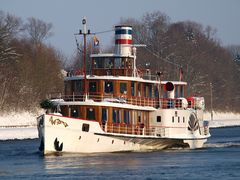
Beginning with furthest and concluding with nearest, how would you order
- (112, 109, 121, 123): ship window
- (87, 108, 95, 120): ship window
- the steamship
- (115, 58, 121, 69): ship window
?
(115, 58, 121, 69): ship window
(112, 109, 121, 123): ship window
(87, 108, 95, 120): ship window
the steamship

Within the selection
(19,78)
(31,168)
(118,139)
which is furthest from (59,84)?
(31,168)

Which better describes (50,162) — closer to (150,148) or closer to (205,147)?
(150,148)

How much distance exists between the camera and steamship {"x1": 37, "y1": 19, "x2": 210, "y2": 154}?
57156 millimetres

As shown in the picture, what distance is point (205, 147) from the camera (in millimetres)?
68188

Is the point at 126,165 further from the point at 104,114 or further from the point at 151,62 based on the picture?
the point at 151,62

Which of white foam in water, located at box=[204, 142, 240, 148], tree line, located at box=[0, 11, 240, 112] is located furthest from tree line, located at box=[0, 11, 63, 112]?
white foam in water, located at box=[204, 142, 240, 148]

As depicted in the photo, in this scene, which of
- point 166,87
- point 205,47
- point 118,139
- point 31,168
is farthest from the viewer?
point 205,47

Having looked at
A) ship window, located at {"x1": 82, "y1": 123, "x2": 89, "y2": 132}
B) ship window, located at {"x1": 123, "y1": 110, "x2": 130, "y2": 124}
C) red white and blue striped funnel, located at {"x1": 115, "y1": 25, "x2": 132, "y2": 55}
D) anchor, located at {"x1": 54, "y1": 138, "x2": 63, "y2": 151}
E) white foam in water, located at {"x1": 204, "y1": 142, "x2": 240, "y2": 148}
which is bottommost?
anchor, located at {"x1": 54, "y1": 138, "x2": 63, "y2": 151}

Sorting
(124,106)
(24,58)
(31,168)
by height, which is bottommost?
(31,168)

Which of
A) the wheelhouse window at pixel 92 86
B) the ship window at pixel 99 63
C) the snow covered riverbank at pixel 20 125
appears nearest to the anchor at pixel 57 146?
the wheelhouse window at pixel 92 86

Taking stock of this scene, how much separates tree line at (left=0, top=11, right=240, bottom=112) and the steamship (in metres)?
25.6

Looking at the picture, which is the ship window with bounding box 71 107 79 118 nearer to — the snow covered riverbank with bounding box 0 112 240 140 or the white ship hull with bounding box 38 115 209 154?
the white ship hull with bounding box 38 115 209 154

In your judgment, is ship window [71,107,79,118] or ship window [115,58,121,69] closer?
ship window [71,107,79,118]

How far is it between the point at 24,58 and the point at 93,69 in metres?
45.0
